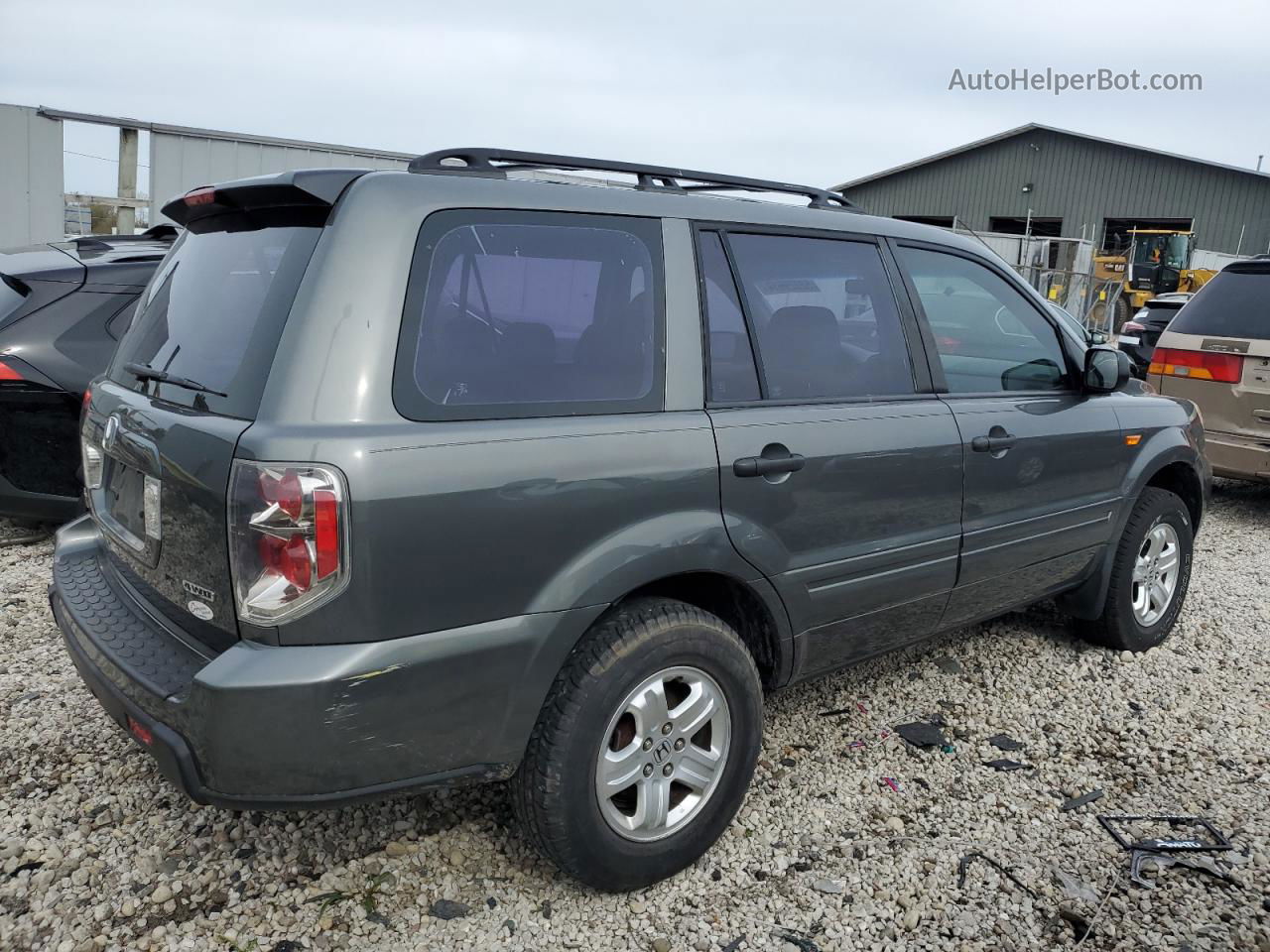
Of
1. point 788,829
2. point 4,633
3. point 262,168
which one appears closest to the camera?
point 788,829

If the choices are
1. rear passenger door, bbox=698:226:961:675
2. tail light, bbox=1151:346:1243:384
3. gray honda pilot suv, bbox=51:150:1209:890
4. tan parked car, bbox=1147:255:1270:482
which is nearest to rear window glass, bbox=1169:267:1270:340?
tan parked car, bbox=1147:255:1270:482

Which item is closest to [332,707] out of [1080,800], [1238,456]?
[1080,800]

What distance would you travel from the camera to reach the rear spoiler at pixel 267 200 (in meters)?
2.15

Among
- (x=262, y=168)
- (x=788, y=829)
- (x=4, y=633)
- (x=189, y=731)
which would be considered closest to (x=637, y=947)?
(x=788, y=829)

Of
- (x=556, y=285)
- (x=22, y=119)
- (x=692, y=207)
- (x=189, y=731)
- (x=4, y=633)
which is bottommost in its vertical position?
(x=4, y=633)

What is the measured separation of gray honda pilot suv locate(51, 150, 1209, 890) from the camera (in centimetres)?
196

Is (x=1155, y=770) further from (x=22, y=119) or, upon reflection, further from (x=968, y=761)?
(x=22, y=119)

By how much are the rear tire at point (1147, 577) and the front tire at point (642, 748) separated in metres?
2.23

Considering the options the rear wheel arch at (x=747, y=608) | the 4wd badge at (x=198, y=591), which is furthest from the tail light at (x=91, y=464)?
the rear wheel arch at (x=747, y=608)

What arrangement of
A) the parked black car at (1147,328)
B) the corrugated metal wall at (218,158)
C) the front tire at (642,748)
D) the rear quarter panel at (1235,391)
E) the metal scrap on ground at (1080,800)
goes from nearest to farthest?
the front tire at (642,748)
the metal scrap on ground at (1080,800)
the rear quarter panel at (1235,391)
the parked black car at (1147,328)
the corrugated metal wall at (218,158)

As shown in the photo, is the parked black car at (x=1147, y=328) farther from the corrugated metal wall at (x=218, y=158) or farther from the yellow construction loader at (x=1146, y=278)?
the yellow construction loader at (x=1146, y=278)

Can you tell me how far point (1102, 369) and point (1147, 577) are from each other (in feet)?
3.74

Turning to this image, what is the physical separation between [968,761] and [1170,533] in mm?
1814

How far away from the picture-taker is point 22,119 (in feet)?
37.3
